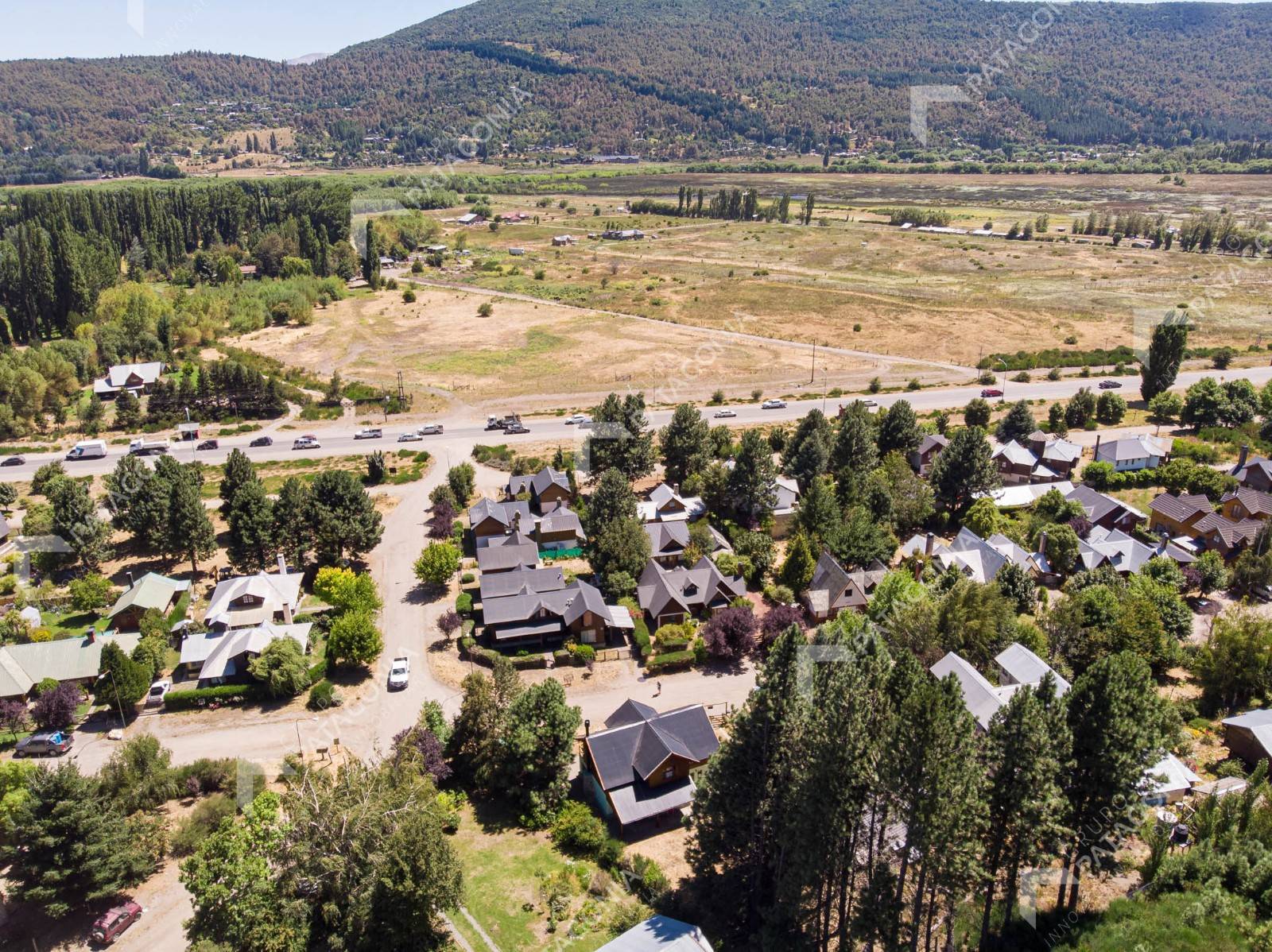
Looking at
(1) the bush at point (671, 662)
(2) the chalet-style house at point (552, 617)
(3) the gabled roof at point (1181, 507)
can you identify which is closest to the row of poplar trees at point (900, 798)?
(1) the bush at point (671, 662)

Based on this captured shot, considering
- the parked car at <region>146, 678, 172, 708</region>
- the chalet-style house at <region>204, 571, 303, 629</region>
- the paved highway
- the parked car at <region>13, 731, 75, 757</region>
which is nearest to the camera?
the parked car at <region>13, 731, 75, 757</region>

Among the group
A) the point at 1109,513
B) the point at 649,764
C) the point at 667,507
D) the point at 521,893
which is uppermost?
the point at 1109,513

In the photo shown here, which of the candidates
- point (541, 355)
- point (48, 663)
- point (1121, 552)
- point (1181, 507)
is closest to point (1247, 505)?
point (1181, 507)

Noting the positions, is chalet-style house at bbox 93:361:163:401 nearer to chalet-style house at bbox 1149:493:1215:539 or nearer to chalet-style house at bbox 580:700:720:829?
chalet-style house at bbox 580:700:720:829

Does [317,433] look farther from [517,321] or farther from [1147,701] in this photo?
[1147,701]

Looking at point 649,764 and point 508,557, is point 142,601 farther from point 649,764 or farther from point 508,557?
point 649,764

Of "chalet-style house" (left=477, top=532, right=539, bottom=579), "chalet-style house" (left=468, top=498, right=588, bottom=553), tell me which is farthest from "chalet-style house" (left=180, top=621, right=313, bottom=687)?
"chalet-style house" (left=468, top=498, right=588, bottom=553)
